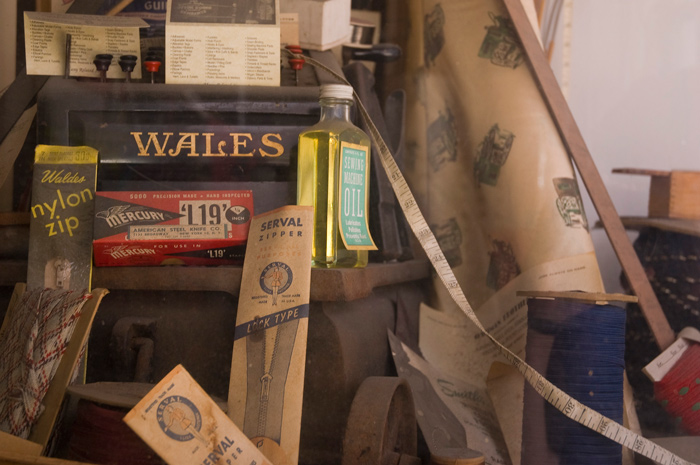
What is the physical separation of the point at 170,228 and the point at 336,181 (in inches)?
10.0

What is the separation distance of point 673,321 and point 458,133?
548mm

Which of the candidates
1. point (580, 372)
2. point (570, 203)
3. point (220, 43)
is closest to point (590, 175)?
point (570, 203)

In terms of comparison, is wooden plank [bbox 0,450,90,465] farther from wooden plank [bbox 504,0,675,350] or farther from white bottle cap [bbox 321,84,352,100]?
wooden plank [bbox 504,0,675,350]

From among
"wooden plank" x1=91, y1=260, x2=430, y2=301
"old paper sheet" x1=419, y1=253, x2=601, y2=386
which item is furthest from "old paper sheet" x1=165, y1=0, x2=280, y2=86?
"old paper sheet" x1=419, y1=253, x2=601, y2=386

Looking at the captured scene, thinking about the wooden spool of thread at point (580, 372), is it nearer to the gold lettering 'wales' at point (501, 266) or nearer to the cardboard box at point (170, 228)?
the gold lettering 'wales' at point (501, 266)

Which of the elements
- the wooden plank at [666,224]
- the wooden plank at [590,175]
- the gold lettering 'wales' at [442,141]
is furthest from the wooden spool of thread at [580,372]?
the gold lettering 'wales' at [442,141]

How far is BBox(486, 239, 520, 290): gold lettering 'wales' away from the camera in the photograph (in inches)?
50.2

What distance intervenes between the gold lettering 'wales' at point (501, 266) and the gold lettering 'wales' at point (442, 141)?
8.5 inches

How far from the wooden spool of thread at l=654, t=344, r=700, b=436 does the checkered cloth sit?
93cm

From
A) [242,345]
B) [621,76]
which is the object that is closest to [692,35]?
[621,76]

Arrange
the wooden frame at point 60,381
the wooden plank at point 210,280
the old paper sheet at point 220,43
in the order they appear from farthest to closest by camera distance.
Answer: the old paper sheet at point 220,43
the wooden plank at point 210,280
the wooden frame at point 60,381

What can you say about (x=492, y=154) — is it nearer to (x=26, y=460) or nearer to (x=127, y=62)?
(x=127, y=62)

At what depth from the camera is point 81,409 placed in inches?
30.5

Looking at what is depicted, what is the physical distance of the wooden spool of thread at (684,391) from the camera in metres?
1.09
